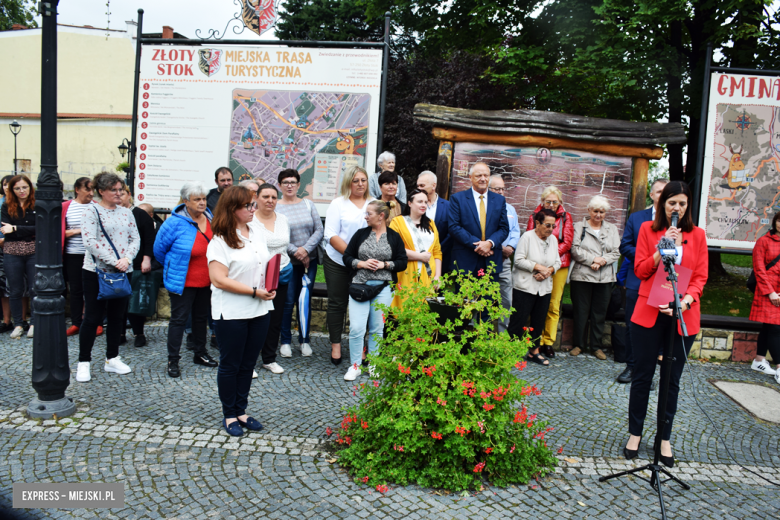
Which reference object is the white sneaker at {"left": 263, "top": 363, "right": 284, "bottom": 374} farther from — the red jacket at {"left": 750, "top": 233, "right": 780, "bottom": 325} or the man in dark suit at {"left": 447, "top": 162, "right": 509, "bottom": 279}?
the red jacket at {"left": 750, "top": 233, "right": 780, "bottom": 325}

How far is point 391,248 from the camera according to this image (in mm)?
5305

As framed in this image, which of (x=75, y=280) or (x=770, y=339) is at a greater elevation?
(x=75, y=280)

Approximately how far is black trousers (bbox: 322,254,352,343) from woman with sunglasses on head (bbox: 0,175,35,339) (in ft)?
11.7

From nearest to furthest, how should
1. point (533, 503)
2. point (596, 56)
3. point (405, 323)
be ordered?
point (533, 503) → point (405, 323) → point (596, 56)

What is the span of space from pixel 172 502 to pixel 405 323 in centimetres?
174

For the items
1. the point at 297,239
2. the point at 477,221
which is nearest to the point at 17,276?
the point at 297,239

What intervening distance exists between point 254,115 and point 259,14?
1292 millimetres

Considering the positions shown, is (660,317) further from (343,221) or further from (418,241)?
(343,221)

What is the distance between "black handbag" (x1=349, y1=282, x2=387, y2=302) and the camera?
5.30 meters

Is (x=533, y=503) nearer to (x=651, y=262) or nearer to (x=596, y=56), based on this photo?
(x=651, y=262)

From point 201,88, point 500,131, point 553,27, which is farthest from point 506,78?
point 201,88

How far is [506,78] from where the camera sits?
12633mm

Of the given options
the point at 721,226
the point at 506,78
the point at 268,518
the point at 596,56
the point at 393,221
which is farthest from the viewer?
the point at 506,78

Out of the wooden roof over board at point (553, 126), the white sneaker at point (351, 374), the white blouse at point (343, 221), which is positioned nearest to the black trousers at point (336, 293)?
the white blouse at point (343, 221)
